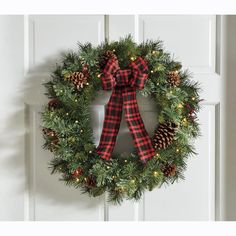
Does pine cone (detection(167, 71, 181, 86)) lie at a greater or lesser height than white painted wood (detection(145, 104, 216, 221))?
greater

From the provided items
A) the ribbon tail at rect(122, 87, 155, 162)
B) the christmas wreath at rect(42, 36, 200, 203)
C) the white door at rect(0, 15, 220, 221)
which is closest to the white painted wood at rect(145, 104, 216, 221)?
the white door at rect(0, 15, 220, 221)

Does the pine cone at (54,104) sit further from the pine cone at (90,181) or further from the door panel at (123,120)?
the pine cone at (90,181)

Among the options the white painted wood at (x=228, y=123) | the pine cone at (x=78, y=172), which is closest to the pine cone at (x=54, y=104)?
the pine cone at (x=78, y=172)

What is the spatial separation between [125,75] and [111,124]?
0.59ft

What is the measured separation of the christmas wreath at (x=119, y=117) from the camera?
1267mm

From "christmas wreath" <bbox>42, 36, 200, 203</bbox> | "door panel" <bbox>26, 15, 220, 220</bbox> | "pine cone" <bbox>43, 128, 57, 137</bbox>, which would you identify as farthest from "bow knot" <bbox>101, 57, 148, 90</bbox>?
"pine cone" <bbox>43, 128, 57, 137</bbox>

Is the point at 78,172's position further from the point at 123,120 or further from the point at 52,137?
the point at 123,120

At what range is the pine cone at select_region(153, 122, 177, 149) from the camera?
128 centimetres

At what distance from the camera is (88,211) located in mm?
1470

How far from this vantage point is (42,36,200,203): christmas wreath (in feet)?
4.16

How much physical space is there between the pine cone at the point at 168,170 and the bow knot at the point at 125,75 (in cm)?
29

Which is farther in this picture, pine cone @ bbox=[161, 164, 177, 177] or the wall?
the wall

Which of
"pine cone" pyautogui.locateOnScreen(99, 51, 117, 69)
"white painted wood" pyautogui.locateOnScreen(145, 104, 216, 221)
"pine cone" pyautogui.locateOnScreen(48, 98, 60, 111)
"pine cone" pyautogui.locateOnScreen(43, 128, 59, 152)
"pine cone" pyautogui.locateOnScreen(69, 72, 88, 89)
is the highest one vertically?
"pine cone" pyautogui.locateOnScreen(99, 51, 117, 69)

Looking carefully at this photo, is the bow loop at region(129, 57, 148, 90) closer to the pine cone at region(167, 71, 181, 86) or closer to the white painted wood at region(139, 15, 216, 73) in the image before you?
the pine cone at region(167, 71, 181, 86)
